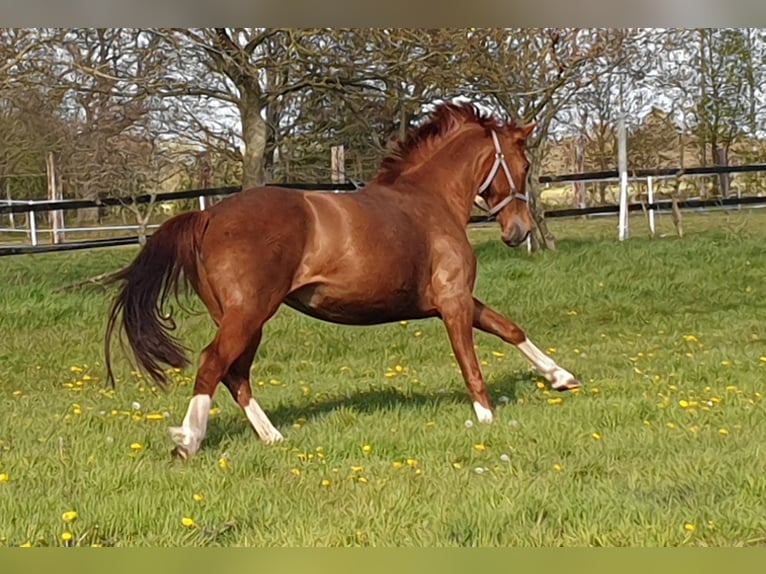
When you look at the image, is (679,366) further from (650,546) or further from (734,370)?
(650,546)

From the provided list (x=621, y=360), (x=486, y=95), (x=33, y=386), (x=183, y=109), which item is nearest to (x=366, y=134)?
(x=486, y=95)

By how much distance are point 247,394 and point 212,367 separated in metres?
0.32

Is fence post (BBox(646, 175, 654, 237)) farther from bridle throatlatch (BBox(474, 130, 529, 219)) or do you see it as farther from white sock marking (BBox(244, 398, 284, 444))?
white sock marking (BBox(244, 398, 284, 444))

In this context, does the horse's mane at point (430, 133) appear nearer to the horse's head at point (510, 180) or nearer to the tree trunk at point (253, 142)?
the horse's head at point (510, 180)

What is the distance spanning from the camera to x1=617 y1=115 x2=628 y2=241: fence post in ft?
14.8

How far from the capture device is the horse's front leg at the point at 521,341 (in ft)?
13.0

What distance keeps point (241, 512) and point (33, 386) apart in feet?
5.82

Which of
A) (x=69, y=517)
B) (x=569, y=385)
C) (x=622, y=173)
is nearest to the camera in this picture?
(x=69, y=517)

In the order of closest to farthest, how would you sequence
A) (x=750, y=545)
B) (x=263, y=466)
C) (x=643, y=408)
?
(x=750, y=545) < (x=263, y=466) < (x=643, y=408)

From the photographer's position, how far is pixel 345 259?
3547 mm

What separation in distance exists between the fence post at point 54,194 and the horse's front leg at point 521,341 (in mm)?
2072

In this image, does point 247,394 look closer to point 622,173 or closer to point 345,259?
point 345,259

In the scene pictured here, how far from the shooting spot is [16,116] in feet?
14.2

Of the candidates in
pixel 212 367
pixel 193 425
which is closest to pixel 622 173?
pixel 212 367
